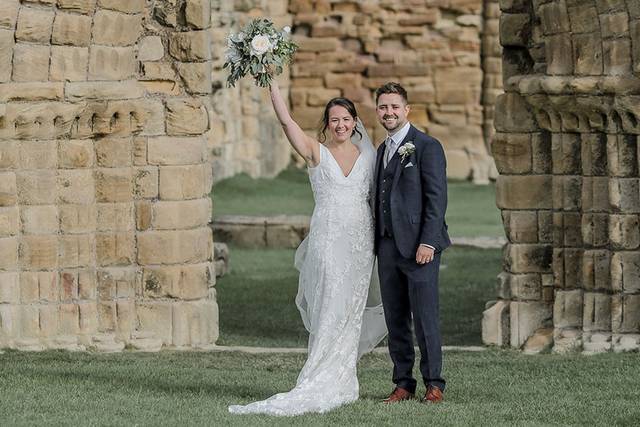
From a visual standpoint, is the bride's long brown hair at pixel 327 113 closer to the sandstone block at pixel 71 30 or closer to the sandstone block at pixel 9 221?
the sandstone block at pixel 71 30

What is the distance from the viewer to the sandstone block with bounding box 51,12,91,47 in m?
11.9

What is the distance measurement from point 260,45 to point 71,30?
2.59 meters

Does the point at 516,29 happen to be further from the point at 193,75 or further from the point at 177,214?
the point at 177,214

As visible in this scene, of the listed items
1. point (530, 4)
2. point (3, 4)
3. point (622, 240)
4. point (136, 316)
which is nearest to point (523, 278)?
point (622, 240)

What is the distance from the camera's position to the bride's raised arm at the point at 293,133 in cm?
968

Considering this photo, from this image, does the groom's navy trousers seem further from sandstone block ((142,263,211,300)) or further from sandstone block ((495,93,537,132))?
sandstone block ((495,93,537,132))

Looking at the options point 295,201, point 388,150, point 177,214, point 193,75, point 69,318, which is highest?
point 193,75

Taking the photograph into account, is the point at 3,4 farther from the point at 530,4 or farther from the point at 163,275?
the point at 530,4

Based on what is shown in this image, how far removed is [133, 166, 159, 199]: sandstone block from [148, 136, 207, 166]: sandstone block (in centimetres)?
7

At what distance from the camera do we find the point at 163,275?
41.1 feet

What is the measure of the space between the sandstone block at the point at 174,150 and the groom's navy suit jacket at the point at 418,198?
309 cm

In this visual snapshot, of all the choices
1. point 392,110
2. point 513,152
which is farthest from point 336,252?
point 513,152

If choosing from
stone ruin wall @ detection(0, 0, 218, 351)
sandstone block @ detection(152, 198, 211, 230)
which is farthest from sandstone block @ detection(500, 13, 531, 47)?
sandstone block @ detection(152, 198, 211, 230)

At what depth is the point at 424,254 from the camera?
957 centimetres
